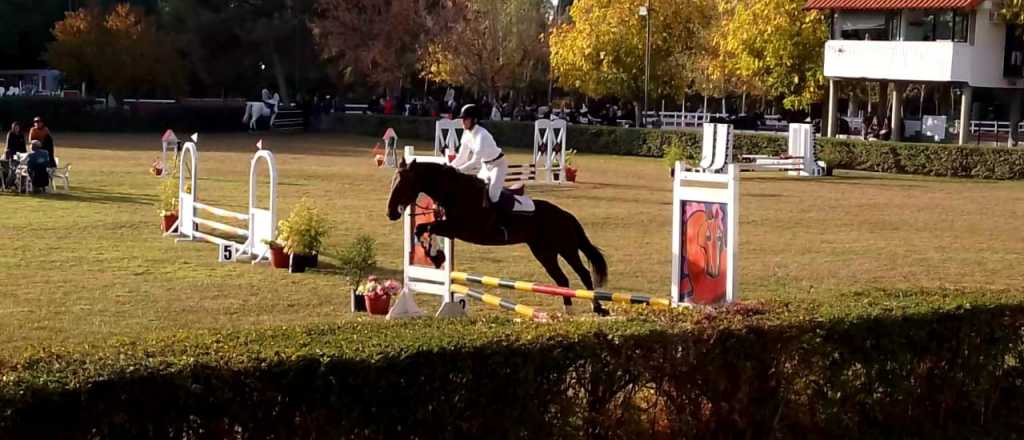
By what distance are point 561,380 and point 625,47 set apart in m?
48.9

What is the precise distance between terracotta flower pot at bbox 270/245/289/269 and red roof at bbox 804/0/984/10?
3325 cm

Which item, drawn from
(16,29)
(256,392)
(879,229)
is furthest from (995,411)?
(16,29)

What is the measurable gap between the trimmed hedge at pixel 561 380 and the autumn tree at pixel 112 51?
53372mm

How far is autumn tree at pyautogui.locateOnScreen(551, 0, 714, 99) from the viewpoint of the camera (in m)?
54.2

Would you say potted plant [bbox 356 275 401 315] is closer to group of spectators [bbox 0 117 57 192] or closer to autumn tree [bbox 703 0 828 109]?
group of spectators [bbox 0 117 57 192]

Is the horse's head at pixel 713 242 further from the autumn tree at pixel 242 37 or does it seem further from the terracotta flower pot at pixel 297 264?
the autumn tree at pixel 242 37

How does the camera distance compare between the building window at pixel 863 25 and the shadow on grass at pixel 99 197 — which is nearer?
the shadow on grass at pixel 99 197

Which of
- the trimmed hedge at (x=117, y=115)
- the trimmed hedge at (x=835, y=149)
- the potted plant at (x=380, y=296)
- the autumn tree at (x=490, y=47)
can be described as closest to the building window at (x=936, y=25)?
the trimmed hedge at (x=835, y=149)

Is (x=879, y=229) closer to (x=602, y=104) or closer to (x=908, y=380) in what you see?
(x=908, y=380)

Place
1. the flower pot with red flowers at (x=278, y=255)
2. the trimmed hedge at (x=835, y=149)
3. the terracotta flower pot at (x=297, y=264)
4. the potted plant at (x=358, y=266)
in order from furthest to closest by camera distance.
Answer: the trimmed hedge at (x=835, y=149) → the flower pot with red flowers at (x=278, y=255) → the terracotta flower pot at (x=297, y=264) → the potted plant at (x=358, y=266)

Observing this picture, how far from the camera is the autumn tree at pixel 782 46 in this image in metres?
49.7

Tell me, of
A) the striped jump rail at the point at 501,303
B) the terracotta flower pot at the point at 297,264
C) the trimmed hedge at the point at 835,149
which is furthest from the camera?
the trimmed hedge at the point at 835,149

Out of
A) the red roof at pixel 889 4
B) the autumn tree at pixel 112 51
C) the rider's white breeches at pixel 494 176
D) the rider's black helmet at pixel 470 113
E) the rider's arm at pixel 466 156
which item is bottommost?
the rider's white breeches at pixel 494 176

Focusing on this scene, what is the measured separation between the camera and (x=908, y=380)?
7.29 m
